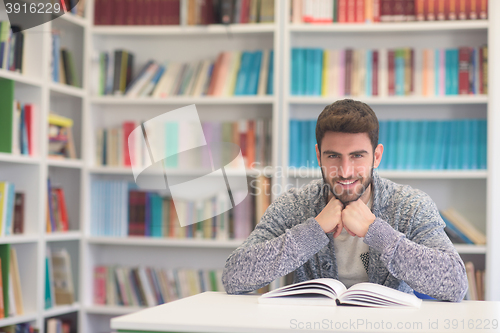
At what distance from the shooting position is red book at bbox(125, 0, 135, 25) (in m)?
2.98

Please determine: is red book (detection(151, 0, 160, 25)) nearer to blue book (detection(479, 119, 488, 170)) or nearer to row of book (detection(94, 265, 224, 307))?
row of book (detection(94, 265, 224, 307))

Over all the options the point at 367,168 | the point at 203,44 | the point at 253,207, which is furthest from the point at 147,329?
the point at 203,44

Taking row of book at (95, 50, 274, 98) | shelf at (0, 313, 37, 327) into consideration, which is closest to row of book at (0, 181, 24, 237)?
shelf at (0, 313, 37, 327)

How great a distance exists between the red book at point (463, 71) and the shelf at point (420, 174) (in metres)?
0.41

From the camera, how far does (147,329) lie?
99 centimetres

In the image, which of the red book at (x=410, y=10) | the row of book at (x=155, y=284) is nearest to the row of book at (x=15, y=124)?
the row of book at (x=155, y=284)

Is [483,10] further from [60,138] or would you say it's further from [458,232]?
[60,138]

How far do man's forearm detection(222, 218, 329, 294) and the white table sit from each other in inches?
7.1

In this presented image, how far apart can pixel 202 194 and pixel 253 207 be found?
320 millimetres

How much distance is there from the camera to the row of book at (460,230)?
2.65 m

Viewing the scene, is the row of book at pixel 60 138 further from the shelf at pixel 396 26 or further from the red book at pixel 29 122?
the shelf at pixel 396 26

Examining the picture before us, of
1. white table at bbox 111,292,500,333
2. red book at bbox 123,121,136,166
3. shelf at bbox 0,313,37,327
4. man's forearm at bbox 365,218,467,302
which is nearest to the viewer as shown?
white table at bbox 111,292,500,333

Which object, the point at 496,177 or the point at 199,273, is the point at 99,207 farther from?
the point at 496,177

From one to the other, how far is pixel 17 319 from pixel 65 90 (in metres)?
1.15
